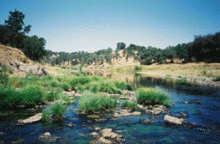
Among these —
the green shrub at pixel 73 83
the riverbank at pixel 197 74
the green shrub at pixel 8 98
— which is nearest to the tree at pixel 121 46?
the riverbank at pixel 197 74

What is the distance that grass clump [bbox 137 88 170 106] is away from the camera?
11172mm

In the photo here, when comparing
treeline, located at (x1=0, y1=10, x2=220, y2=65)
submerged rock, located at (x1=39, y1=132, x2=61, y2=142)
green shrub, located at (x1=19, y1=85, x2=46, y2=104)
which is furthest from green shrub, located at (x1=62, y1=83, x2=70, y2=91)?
treeline, located at (x1=0, y1=10, x2=220, y2=65)

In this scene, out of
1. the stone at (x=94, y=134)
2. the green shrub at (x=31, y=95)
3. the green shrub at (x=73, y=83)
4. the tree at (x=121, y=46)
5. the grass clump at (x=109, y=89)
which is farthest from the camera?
the tree at (x=121, y=46)

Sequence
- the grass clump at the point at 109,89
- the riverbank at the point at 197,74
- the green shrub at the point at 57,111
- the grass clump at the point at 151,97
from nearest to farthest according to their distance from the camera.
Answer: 1. the green shrub at the point at 57,111
2. the grass clump at the point at 151,97
3. the grass clump at the point at 109,89
4. the riverbank at the point at 197,74

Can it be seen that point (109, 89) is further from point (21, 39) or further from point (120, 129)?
point (21, 39)

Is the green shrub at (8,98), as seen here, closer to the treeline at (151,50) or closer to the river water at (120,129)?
the river water at (120,129)

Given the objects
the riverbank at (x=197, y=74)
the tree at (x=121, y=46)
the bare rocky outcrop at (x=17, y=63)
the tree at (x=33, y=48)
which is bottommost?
the riverbank at (x=197, y=74)

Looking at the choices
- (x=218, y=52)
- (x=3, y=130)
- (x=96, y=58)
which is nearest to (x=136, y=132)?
(x=3, y=130)

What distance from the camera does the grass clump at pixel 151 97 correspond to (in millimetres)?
11172

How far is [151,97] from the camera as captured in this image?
11.1m

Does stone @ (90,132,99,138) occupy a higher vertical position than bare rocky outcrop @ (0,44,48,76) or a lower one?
lower

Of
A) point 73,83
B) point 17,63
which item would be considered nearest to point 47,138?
point 73,83

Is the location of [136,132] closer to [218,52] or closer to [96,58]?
[218,52]

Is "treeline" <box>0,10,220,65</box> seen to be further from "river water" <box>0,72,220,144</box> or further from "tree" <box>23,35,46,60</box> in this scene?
"river water" <box>0,72,220,144</box>
